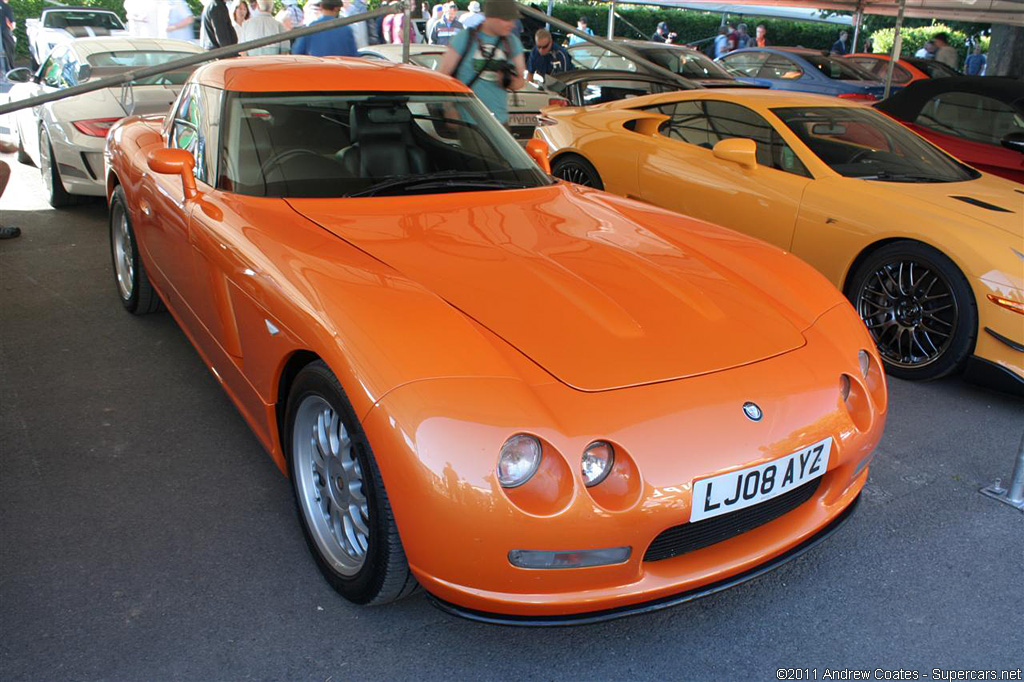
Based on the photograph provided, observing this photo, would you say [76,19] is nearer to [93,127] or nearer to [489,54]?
[93,127]

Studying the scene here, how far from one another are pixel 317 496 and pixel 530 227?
118 cm

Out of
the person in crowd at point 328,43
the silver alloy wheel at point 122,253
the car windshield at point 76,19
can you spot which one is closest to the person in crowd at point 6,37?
the car windshield at point 76,19

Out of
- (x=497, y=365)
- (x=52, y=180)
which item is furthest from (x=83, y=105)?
(x=497, y=365)

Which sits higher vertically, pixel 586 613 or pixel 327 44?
pixel 327 44

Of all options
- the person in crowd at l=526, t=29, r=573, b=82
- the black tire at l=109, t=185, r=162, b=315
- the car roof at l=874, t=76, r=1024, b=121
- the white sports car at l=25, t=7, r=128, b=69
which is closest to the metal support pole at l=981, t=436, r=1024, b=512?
the black tire at l=109, t=185, r=162, b=315

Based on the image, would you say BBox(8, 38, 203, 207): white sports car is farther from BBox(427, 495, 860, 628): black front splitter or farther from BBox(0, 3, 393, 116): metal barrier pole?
BBox(427, 495, 860, 628): black front splitter

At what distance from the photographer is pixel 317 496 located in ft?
8.19

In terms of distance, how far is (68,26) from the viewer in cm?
1859

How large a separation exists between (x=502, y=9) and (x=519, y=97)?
3.58m

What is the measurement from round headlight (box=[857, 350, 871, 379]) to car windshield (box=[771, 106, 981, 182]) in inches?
95.9

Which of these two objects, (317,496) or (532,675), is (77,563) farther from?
(532,675)

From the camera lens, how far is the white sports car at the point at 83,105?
6.12 metres

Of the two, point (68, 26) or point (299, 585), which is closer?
point (299, 585)

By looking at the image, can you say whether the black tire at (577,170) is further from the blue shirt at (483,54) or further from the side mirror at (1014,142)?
the side mirror at (1014,142)
